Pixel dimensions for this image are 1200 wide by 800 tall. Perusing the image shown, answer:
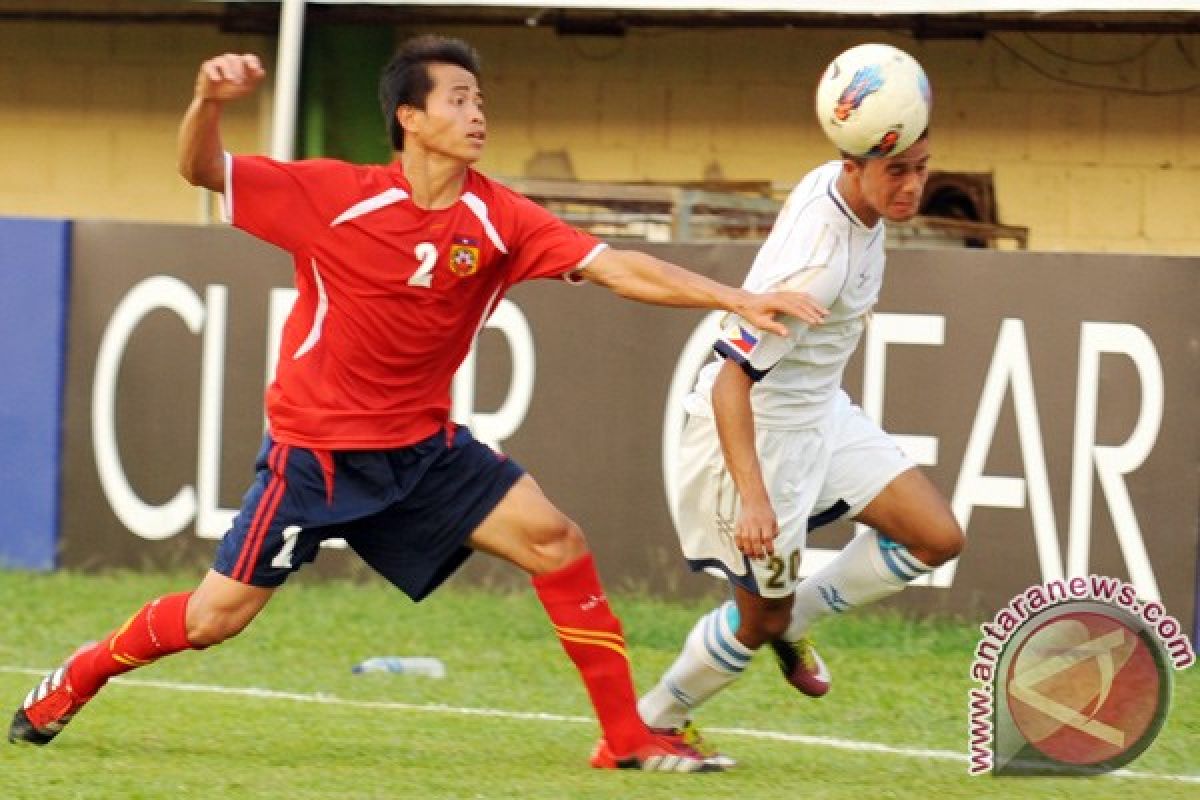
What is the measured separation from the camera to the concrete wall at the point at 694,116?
14297 mm

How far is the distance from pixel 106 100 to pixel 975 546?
27.2 feet

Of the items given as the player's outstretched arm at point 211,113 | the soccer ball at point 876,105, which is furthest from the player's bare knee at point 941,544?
the player's outstretched arm at point 211,113

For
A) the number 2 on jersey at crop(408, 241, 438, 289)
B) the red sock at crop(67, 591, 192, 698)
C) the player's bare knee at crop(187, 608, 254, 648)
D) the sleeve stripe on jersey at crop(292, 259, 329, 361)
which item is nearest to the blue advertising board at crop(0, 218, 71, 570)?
the red sock at crop(67, 591, 192, 698)

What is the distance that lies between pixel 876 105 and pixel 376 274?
1437 millimetres

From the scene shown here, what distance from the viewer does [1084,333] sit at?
10.2 metres

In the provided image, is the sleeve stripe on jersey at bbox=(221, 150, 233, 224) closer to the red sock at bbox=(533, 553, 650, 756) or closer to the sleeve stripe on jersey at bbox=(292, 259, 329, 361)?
the sleeve stripe on jersey at bbox=(292, 259, 329, 361)

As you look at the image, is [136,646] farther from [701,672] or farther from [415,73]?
[415,73]

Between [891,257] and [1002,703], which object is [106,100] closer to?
[891,257]

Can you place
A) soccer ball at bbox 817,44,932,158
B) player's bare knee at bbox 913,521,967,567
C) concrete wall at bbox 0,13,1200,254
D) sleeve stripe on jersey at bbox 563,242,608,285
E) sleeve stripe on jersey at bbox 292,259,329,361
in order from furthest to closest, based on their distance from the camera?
concrete wall at bbox 0,13,1200,254
player's bare knee at bbox 913,521,967,567
sleeve stripe on jersey at bbox 292,259,329,361
sleeve stripe on jersey at bbox 563,242,608,285
soccer ball at bbox 817,44,932,158

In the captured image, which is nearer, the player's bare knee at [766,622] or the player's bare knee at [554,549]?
the player's bare knee at [554,549]

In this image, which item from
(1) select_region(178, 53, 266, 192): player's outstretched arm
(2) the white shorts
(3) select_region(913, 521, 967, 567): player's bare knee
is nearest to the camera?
(1) select_region(178, 53, 266, 192): player's outstretched arm

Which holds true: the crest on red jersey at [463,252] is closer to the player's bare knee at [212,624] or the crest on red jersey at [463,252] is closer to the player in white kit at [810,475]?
the player in white kit at [810,475]

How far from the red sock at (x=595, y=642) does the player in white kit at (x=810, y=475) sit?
31cm

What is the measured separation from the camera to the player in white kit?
701 cm
